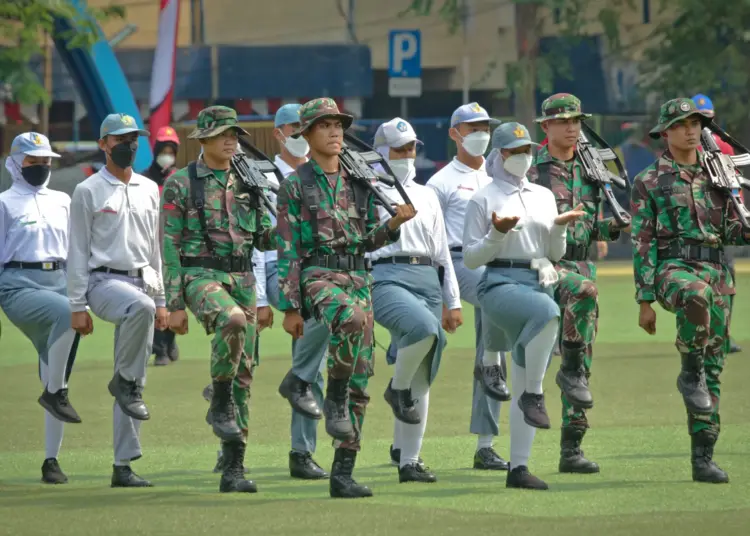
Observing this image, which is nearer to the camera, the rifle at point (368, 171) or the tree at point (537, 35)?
the rifle at point (368, 171)

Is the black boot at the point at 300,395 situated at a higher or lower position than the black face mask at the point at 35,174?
lower

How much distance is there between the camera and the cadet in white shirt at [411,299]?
11.3 metres

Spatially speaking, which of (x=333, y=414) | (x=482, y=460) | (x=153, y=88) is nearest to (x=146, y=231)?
(x=333, y=414)

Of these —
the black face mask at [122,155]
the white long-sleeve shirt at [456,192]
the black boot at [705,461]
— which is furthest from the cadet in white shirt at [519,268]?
the black face mask at [122,155]

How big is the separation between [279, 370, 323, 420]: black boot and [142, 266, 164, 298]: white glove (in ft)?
3.13

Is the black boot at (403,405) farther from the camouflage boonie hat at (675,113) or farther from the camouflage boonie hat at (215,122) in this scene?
the camouflage boonie hat at (675,113)

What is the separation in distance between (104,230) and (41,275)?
3.86 feet

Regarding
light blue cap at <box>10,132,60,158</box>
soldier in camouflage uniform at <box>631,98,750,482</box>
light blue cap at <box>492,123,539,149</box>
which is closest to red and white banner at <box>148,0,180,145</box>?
light blue cap at <box>10,132,60,158</box>

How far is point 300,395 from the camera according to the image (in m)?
11.5

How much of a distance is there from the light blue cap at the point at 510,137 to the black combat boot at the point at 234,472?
2.41 meters

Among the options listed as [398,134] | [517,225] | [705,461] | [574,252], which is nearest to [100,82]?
[398,134]

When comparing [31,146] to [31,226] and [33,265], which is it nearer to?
[31,226]

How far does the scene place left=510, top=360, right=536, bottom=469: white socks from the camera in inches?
428

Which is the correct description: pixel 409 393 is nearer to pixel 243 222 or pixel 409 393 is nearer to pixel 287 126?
pixel 243 222
